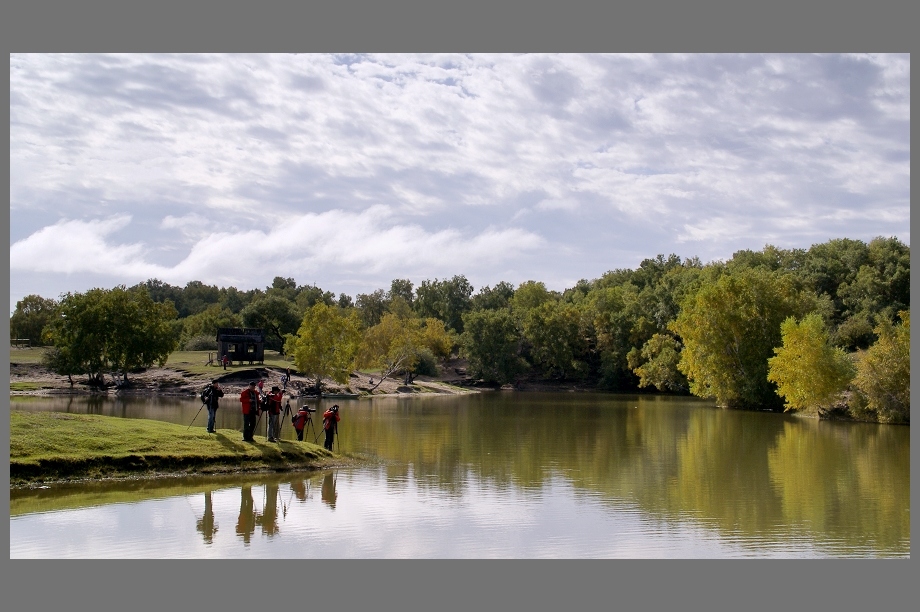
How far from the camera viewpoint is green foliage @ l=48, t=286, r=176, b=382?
72312 mm

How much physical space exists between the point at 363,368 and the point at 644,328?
32.8 m

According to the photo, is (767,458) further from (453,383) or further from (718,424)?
(453,383)

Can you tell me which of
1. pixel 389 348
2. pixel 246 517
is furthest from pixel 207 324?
pixel 246 517

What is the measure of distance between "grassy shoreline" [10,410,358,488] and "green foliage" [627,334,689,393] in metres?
63.3

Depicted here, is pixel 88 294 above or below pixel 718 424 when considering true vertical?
above

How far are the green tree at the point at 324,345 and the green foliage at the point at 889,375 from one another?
44094 millimetres

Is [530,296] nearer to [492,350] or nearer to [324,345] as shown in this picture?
[492,350]

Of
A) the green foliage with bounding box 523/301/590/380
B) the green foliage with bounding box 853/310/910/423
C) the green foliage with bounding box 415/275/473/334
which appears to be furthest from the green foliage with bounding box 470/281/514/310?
the green foliage with bounding box 853/310/910/423

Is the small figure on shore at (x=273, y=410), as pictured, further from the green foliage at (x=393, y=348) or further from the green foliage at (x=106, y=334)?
the green foliage at (x=393, y=348)

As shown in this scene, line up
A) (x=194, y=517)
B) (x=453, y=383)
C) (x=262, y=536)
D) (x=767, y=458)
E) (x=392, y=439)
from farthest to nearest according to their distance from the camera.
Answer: (x=453, y=383)
(x=392, y=439)
(x=767, y=458)
(x=194, y=517)
(x=262, y=536)

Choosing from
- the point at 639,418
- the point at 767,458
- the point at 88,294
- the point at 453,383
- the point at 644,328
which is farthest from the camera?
the point at 453,383

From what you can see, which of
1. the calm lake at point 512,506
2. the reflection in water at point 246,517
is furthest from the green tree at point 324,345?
the reflection in water at point 246,517

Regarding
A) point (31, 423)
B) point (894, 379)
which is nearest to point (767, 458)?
point (894, 379)

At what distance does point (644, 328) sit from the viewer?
99.6 m
